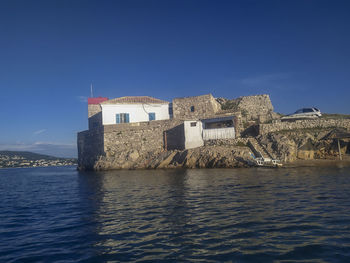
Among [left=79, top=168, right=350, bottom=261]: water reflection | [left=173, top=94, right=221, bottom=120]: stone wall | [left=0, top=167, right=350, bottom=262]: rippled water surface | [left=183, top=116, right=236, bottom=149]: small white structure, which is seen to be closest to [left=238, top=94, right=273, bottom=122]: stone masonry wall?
[left=173, top=94, right=221, bottom=120]: stone wall

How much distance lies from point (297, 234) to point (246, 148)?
25147 millimetres

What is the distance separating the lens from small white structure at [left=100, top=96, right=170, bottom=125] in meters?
41.4

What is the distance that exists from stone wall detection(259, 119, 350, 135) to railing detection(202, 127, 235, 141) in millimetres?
3595

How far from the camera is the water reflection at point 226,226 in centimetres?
592

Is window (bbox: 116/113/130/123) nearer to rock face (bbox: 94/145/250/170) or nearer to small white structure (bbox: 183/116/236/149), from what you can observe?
rock face (bbox: 94/145/250/170)

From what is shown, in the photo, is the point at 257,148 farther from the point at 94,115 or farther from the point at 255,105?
the point at 94,115

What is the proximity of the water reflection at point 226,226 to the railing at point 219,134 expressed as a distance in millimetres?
21419

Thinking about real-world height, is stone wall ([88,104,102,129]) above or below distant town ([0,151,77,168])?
above

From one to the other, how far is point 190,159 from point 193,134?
4.62 metres

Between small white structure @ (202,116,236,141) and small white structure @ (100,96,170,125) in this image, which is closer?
small white structure @ (202,116,236,141)

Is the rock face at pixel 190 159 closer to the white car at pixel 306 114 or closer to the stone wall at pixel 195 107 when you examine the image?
the stone wall at pixel 195 107

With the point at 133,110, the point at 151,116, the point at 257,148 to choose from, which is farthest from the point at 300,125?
the point at 133,110

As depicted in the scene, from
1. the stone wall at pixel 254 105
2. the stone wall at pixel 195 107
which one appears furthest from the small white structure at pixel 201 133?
the stone wall at pixel 254 105

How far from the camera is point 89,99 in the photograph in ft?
157
